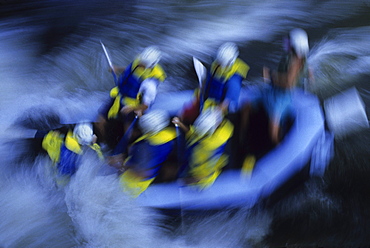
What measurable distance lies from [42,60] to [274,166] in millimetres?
1028

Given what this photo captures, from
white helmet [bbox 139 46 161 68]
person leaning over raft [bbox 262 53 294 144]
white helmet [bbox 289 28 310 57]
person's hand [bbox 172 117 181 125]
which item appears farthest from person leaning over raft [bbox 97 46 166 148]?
white helmet [bbox 289 28 310 57]

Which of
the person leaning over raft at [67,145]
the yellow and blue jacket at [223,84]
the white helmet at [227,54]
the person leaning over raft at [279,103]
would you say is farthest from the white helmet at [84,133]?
the person leaning over raft at [279,103]

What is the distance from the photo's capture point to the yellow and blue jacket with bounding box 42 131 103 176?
1516 mm

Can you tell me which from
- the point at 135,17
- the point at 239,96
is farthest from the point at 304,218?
the point at 135,17

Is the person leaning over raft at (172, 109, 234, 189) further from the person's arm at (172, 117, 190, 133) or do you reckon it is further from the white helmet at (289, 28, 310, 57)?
the white helmet at (289, 28, 310, 57)

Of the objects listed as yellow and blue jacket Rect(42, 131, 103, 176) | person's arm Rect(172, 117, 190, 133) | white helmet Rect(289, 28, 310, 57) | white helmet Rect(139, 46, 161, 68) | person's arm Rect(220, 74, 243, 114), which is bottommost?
yellow and blue jacket Rect(42, 131, 103, 176)

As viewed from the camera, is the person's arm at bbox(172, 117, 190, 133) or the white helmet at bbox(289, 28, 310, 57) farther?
the white helmet at bbox(289, 28, 310, 57)

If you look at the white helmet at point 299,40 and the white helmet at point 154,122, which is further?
the white helmet at point 299,40

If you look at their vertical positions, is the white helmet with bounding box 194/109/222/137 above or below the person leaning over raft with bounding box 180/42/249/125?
below

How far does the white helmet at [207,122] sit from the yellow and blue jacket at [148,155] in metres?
0.10

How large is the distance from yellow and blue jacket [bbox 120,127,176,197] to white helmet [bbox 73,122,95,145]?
0.16 metres

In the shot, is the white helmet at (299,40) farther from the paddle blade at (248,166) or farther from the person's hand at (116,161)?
the person's hand at (116,161)

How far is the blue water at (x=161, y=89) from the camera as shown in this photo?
1.48m

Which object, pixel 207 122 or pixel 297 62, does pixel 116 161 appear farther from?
pixel 297 62
